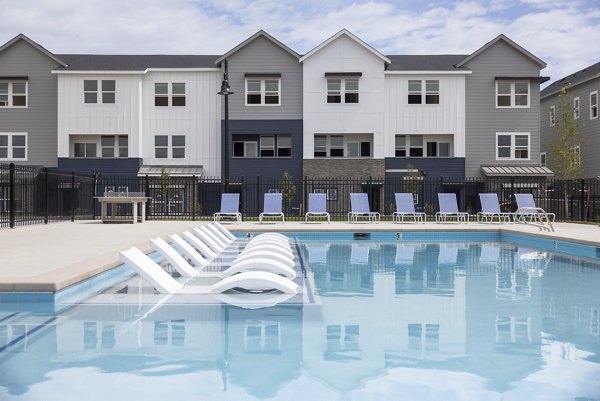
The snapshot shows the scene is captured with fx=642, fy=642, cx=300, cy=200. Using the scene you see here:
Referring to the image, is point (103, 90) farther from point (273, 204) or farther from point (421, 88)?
point (421, 88)

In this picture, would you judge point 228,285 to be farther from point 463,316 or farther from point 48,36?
point 48,36

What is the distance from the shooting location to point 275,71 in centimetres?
3156

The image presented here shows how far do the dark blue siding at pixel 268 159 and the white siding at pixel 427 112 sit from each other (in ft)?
14.5

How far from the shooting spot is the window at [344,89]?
3125 cm

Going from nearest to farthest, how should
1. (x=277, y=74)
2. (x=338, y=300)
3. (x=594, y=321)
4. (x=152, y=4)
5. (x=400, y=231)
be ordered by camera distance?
(x=594, y=321) → (x=338, y=300) → (x=400, y=231) → (x=152, y=4) → (x=277, y=74)

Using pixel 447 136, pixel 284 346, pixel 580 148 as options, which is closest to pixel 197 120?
pixel 447 136

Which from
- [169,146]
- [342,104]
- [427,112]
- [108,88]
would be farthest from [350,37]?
[108,88]

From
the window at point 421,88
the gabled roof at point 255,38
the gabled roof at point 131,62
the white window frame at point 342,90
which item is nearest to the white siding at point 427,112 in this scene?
the window at point 421,88

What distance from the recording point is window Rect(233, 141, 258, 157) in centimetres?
3244

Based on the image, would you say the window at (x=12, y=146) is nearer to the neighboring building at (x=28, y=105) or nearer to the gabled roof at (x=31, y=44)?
the neighboring building at (x=28, y=105)

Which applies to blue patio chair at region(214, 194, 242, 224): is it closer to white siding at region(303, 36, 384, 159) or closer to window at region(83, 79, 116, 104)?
white siding at region(303, 36, 384, 159)

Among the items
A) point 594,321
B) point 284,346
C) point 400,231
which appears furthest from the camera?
point 400,231

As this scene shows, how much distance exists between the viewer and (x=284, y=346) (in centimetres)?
552

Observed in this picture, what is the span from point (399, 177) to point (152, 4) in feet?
48.0
